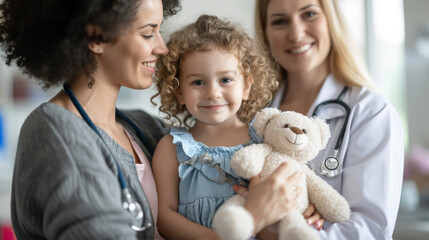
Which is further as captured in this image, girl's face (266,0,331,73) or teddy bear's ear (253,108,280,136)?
girl's face (266,0,331,73)

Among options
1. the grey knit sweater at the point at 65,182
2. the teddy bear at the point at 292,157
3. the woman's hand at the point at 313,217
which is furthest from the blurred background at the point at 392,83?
the grey knit sweater at the point at 65,182

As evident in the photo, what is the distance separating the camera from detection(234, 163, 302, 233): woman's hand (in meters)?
1.29

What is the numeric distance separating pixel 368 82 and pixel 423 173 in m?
1.76

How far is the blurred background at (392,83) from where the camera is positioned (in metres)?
3.43

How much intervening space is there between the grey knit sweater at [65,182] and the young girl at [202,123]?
238 millimetres

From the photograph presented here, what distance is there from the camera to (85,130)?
4.29 feet

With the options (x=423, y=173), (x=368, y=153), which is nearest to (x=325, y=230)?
(x=368, y=153)

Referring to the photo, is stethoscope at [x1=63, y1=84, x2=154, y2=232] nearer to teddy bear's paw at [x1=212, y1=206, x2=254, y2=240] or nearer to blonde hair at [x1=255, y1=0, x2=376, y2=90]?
teddy bear's paw at [x1=212, y1=206, x2=254, y2=240]

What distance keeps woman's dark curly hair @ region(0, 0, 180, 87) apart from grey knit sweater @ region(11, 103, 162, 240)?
13 centimetres

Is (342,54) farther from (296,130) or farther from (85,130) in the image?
(85,130)

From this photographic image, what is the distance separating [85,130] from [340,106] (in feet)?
3.19

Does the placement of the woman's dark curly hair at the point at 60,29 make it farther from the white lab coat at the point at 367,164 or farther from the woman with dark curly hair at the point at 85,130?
the white lab coat at the point at 367,164

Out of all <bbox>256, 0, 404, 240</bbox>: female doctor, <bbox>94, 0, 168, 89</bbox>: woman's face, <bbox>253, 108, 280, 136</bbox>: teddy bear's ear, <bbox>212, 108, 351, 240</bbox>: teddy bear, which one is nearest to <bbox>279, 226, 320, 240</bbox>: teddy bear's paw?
<bbox>212, 108, 351, 240</bbox>: teddy bear

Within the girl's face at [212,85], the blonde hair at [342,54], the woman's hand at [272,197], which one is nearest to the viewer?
the woman's hand at [272,197]
